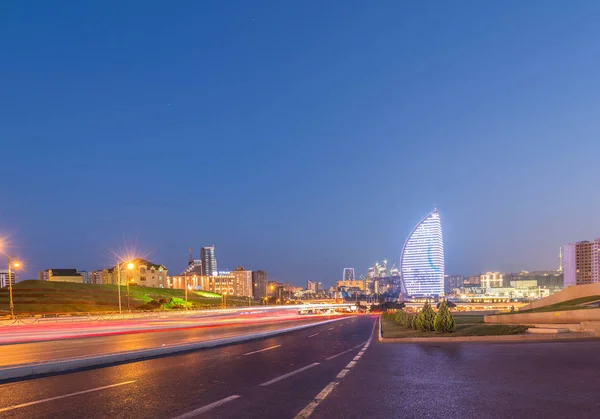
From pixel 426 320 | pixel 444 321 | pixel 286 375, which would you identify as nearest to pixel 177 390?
pixel 286 375

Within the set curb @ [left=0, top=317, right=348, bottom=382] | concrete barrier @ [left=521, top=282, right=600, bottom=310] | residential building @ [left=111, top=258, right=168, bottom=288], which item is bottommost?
residential building @ [left=111, top=258, right=168, bottom=288]

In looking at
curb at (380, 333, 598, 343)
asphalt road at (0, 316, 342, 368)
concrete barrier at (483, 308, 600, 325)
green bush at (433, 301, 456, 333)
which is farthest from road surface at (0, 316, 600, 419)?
concrete barrier at (483, 308, 600, 325)

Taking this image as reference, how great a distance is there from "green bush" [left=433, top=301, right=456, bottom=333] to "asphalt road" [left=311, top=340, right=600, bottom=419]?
8.63 m

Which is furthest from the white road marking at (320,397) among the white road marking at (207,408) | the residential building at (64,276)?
the residential building at (64,276)

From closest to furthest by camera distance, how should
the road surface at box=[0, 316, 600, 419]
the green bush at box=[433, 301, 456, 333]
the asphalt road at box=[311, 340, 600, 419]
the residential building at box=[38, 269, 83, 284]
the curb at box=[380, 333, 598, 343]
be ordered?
the asphalt road at box=[311, 340, 600, 419]
the road surface at box=[0, 316, 600, 419]
the curb at box=[380, 333, 598, 343]
the green bush at box=[433, 301, 456, 333]
the residential building at box=[38, 269, 83, 284]

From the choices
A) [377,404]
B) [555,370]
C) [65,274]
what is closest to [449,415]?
[377,404]

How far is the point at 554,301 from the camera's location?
4884 cm

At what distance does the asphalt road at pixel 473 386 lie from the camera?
24.5 feet

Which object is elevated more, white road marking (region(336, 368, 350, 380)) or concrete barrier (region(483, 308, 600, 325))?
white road marking (region(336, 368, 350, 380))

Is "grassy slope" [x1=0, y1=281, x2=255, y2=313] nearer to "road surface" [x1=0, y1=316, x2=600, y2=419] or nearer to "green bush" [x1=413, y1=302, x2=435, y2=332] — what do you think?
"green bush" [x1=413, y1=302, x2=435, y2=332]

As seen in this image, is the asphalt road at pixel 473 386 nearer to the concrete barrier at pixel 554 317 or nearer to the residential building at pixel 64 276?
the concrete barrier at pixel 554 317

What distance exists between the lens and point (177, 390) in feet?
32.5

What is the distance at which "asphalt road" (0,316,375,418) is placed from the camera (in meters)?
7.98

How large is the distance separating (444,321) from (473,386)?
51.0 feet
